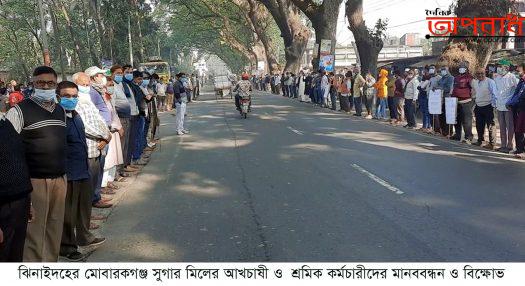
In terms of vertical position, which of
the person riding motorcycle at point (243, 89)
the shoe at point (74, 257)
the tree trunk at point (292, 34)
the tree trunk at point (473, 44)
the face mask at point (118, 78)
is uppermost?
the tree trunk at point (292, 34)

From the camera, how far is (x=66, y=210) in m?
4.95

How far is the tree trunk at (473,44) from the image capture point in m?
15.6

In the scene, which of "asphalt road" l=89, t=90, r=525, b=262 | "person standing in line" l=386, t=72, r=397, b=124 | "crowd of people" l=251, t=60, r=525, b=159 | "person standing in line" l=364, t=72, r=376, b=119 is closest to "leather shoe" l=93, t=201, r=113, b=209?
"asphalt road" l=89, t=90, r=525, b=262

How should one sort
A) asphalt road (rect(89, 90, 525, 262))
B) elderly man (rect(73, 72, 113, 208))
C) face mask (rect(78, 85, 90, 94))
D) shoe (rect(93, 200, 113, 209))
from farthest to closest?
shoe (rect(93, 200, 113, 209)) → face mask (rect(78, 85, 90, 94)) → elderly man (rect(73, 72, 113, 208)) → asphalt road (rect(89, 90, 525, 262))

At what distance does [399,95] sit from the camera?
52.0ft

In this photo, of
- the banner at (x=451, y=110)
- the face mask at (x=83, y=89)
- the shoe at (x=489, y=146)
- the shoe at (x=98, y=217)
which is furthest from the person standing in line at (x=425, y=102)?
the face mask at (x=83, y=89)

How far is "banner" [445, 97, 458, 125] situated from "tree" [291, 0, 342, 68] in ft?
46.8

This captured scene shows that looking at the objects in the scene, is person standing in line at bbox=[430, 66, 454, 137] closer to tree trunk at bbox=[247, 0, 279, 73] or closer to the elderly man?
the elderly man

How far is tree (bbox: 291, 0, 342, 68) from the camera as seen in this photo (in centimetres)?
2638

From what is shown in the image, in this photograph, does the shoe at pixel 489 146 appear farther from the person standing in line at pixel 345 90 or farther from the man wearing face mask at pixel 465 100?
the person standing in line at pixel 345 90

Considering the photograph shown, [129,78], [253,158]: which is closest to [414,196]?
[253,158]

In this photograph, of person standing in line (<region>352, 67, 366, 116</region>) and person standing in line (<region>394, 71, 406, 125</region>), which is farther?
person standing in line (<region>352, 67, 366, 116</region>)

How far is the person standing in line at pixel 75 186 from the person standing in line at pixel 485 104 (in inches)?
352

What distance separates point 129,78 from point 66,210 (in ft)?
15.4
